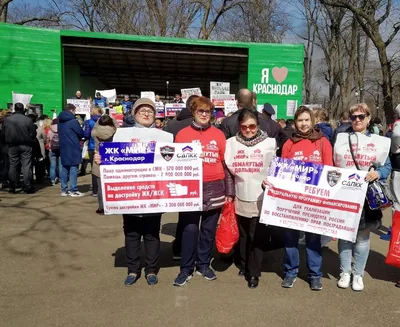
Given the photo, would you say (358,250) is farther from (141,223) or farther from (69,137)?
(69,137)

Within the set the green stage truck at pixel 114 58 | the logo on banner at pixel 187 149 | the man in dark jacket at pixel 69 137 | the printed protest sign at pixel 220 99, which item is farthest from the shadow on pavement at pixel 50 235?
the green stage truck at pixel 114 58

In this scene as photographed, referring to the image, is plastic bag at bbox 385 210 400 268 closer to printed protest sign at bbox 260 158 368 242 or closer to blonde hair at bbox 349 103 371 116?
printed protest sign at bbox 260 158 368 242

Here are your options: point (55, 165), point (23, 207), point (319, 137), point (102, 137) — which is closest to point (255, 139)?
point (319, 137)

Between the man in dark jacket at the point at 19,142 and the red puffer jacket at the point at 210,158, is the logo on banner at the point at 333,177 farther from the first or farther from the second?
the man in dark jacket at the point at 19,142

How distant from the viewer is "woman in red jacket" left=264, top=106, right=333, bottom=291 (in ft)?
12.4

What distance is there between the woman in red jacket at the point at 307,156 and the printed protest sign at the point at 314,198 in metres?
0.13

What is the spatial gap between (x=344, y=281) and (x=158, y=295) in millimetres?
1830

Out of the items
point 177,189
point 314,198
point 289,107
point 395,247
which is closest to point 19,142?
point 177,189

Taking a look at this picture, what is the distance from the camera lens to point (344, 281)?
393 centimetres

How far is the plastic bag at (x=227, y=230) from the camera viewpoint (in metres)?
4.07

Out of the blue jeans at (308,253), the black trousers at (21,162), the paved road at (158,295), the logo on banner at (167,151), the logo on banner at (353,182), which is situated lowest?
the paved road at (158,295)

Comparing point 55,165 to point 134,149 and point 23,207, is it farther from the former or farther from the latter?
point 134,149

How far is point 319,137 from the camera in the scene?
379 centimetres

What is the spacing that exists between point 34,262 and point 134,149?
6.44 feet
